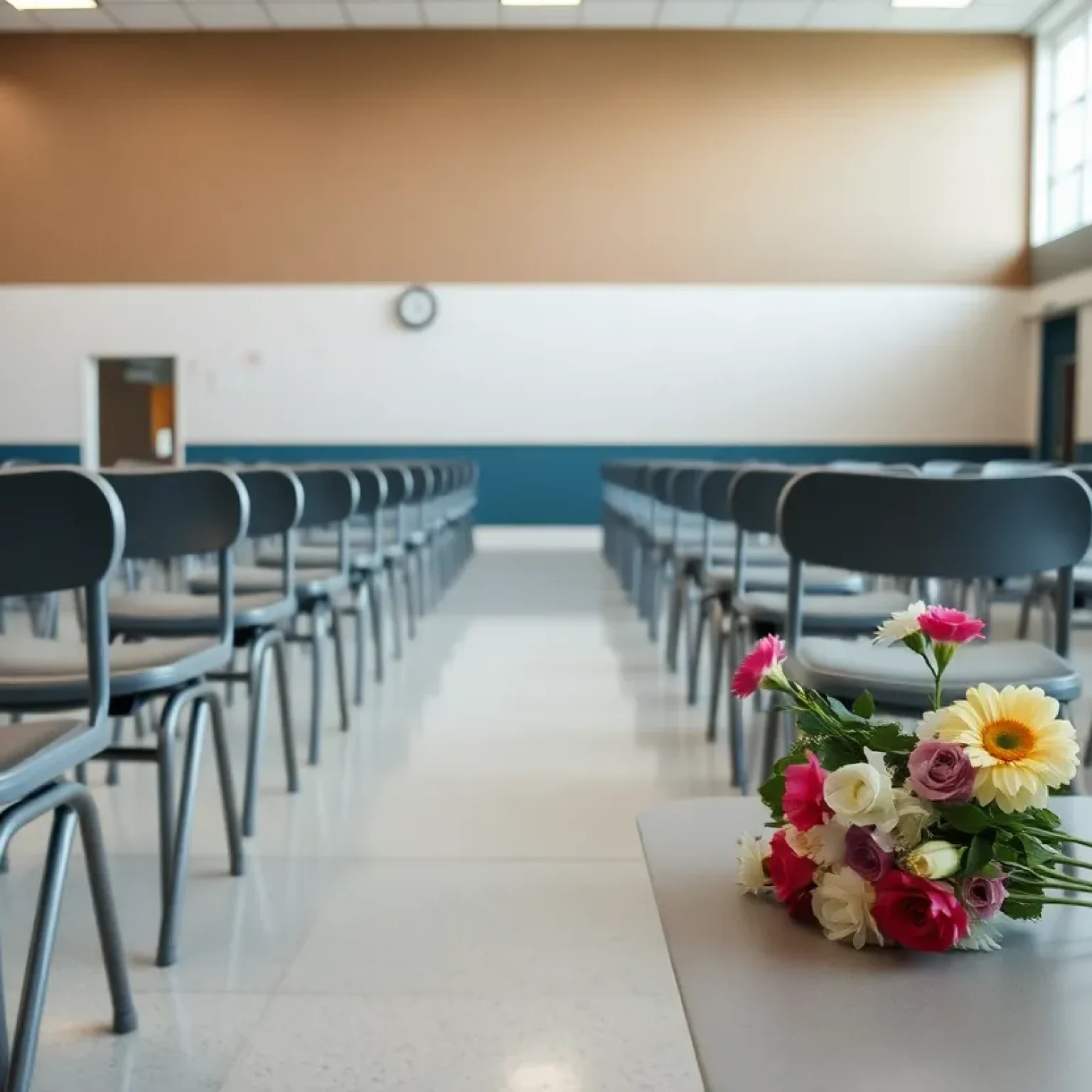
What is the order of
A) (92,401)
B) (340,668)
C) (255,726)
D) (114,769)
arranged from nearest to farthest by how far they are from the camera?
(255,726), (114,769), (340,668), (92,401)

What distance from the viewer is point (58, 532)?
1534 millimetres

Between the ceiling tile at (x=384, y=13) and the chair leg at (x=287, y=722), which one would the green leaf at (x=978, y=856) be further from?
the ceiling tile at (x=384, y=13)

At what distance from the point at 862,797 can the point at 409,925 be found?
1543 mm

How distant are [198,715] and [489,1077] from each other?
2.74ft

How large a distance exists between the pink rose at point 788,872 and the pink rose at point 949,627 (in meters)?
0.17

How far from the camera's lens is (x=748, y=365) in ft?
35.7

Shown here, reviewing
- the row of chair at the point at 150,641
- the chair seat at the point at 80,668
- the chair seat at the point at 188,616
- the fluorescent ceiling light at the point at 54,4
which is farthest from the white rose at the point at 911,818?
the fluorescent ceiling light at the point at 54,4

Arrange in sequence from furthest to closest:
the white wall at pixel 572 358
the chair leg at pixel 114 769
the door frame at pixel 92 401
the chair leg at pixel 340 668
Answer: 1. the door frame at pixel 92 401
2. the white wall at pixel 572 358
3. the chair leg at pixel 340 668
4. the chair leg at pixel 114 769

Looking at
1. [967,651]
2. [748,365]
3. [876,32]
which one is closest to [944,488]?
[967,651]

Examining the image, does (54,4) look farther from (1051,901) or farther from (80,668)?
(1051,901)

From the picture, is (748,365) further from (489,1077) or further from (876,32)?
(489,1077)

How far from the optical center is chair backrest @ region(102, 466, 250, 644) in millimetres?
2277

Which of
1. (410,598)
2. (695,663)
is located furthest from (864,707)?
(410,598)

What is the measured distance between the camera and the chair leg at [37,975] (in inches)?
54.1
